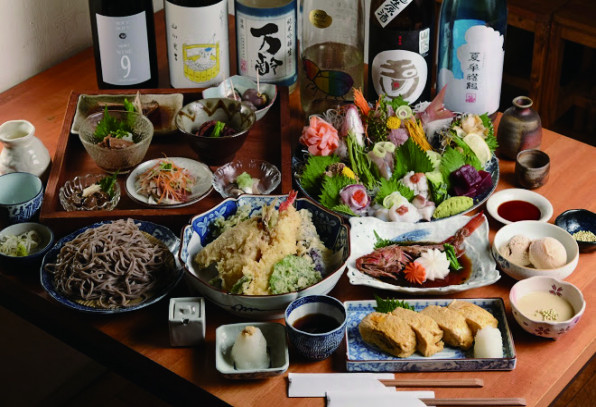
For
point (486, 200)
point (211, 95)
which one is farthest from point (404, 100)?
point (211, 95)

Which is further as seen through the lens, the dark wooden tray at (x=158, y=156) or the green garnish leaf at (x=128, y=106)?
the green garnish leaf at (x=128, y=106)

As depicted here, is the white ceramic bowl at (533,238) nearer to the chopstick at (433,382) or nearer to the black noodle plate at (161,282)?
the chopstick at (433,382)

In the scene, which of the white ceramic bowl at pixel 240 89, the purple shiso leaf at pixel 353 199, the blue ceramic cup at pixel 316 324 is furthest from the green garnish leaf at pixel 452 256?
the white ceramic bowl at pixel 240 89

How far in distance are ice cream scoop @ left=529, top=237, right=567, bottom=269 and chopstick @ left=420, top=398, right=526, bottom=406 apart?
0.37 m

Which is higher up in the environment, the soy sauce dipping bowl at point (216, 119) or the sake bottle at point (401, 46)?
the sake bottle at point (401, 46)

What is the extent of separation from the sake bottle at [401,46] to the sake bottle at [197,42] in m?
0.42

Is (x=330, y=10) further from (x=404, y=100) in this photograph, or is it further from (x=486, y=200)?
(x=486, y=200)

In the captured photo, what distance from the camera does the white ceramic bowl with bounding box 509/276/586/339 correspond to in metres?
1.59

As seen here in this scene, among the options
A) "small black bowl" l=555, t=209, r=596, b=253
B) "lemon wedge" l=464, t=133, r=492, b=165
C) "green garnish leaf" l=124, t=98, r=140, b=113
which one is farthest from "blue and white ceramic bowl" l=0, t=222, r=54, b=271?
"small black bowl" l=555, t=209, r=596, b=253

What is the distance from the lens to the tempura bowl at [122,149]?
A: 200 cm

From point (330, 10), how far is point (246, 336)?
125cm

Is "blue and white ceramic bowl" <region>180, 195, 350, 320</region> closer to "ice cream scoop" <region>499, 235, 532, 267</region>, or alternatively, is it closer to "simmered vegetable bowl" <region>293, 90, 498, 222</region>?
"simmered vegetable bowl" <region>293, 90, 498, 222</region>

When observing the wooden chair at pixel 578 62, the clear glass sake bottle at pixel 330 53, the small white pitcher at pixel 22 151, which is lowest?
the wooden chair at pixel 578 62

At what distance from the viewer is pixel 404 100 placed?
221 centimetres
